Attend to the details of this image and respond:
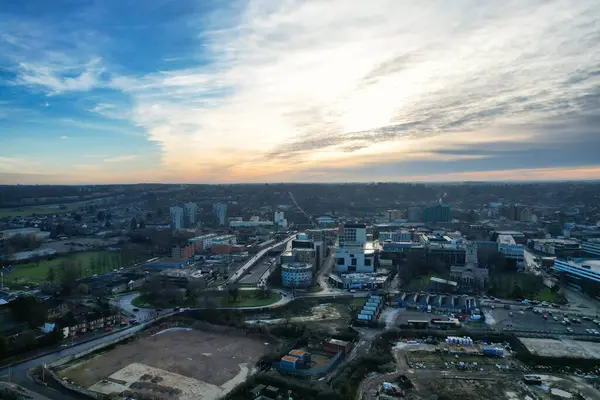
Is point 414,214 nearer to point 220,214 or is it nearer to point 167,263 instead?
point 220,214

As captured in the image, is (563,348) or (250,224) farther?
(250,224)

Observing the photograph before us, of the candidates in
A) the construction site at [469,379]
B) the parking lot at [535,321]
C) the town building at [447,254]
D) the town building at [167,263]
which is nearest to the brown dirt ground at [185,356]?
the construction site at [469,379]

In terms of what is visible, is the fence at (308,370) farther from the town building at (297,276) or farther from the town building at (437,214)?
the town building at (437,214)

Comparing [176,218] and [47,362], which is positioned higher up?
[176,218]

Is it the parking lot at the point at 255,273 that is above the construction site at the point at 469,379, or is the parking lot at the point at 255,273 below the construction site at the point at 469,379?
above

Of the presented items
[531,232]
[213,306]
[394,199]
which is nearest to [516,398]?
[213,306]

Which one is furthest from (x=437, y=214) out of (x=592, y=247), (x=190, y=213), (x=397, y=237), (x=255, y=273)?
(x=255, y=273)

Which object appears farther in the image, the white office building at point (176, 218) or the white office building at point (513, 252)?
the white office building at point (176, 218)
